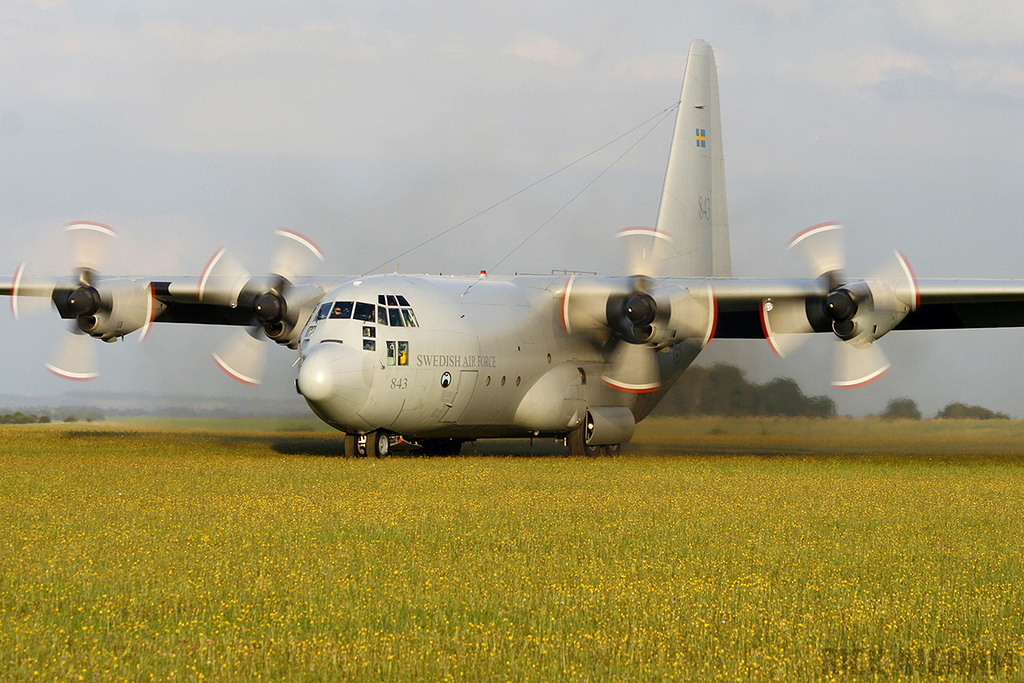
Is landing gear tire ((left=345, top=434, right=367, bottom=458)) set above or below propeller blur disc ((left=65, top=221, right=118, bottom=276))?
below

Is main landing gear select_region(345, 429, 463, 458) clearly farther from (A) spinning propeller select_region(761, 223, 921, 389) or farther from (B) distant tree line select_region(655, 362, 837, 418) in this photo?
(B) distant tree line select_region(655, 362, 837, 418)

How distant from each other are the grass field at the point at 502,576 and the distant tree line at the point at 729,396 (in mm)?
14013

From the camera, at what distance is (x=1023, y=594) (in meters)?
8.05

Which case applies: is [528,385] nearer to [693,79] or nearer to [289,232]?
[289,232]

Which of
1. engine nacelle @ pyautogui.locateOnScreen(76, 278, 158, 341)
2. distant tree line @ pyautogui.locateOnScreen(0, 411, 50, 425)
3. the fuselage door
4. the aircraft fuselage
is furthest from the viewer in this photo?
distant tree line @ pyautogui.locateOnScreen(0, 411, 50, 425)

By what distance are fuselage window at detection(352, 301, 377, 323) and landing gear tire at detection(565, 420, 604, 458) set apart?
21.4ft

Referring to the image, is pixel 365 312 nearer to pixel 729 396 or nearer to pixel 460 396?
pixel 460 396

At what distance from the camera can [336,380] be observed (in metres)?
18.9

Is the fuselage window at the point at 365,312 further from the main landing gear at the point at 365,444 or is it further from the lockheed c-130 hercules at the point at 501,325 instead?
the main landing gear at the point at 365,444

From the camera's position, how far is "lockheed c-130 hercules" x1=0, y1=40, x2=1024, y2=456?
20.0 m

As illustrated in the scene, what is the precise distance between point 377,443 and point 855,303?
988cm

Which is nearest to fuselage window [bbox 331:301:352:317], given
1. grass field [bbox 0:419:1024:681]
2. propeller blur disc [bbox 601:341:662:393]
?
grass field [bbox 0:419:1024:681]

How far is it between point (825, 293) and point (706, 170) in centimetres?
1013

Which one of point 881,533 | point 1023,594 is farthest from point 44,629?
point 881,533
